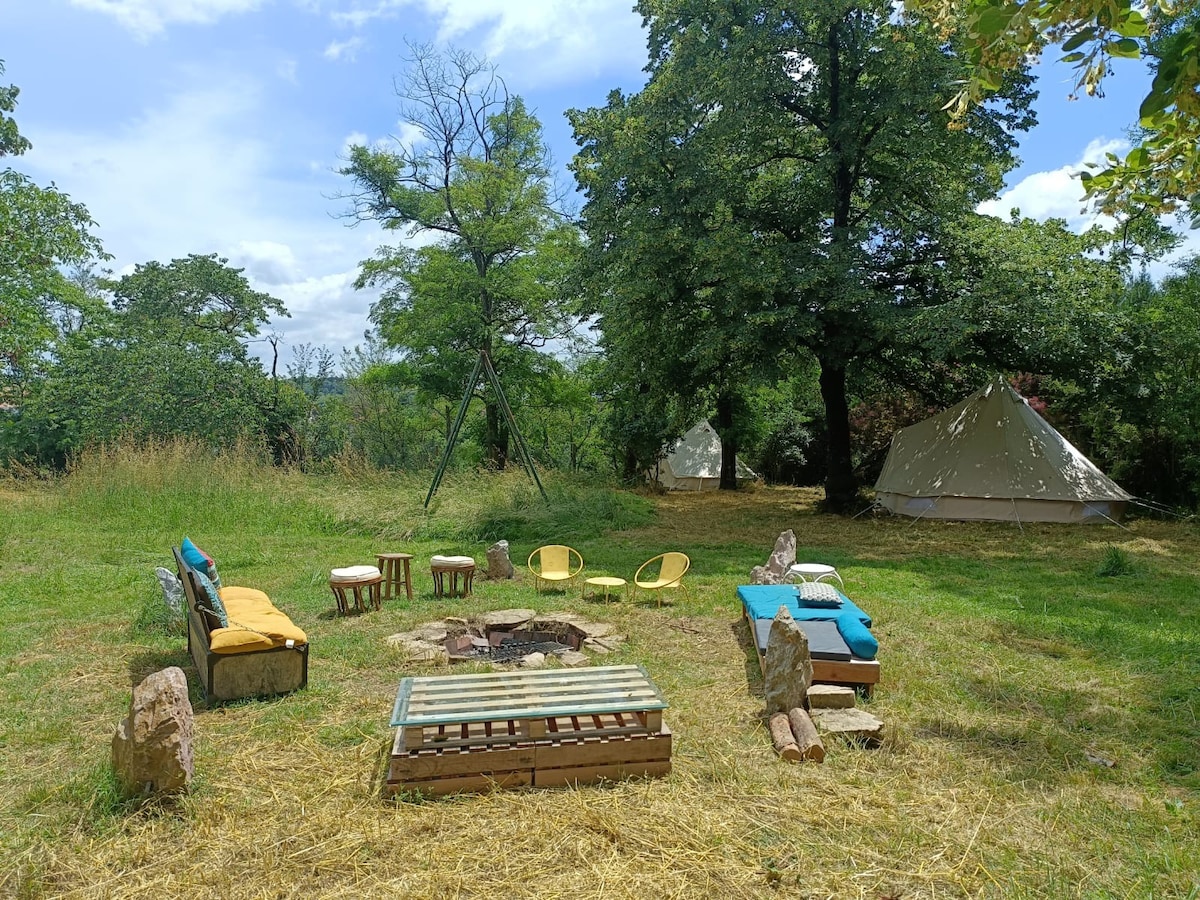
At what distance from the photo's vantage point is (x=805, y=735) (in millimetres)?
3916

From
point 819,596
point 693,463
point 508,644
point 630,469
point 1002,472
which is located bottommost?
point 508,644

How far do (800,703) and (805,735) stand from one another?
387 mm

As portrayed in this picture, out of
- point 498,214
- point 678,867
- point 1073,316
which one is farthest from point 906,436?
point 678,867

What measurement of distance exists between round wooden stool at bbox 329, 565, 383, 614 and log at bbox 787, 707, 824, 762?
4043mm

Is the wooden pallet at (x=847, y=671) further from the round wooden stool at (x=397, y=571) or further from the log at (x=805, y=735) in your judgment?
the round wooden stool at (x=397, y=571)

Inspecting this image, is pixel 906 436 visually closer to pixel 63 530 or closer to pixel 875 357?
pixel 875 357

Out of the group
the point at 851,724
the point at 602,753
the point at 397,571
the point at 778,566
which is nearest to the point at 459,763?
the point at 602,753

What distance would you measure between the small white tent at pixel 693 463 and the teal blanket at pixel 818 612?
1345 cm

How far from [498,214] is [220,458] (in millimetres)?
9300

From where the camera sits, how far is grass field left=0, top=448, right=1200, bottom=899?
284cm

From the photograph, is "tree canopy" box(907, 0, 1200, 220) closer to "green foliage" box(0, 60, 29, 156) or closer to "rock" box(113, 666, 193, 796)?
"rock" box(113, 666, 193, 796)

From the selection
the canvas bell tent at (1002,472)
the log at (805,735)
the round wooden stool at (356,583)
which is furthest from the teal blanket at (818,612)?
the canvas bell tent at (1002,472)

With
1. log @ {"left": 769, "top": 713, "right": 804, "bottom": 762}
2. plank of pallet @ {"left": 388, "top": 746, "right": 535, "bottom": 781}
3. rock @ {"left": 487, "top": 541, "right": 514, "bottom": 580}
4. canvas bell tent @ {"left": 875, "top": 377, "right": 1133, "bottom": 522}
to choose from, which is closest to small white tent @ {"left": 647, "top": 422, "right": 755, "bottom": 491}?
canvas bell tent @ {"left": 875, "top": 377, "right": 1133, "bottom": 522}

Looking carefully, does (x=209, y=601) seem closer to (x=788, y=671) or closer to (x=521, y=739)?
(x=521, y=739)
